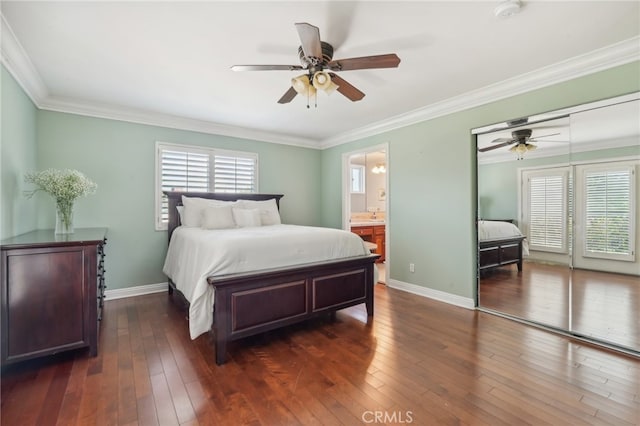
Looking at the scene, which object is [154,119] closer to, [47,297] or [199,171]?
[199,171]

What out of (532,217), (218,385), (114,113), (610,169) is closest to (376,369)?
(218,385)

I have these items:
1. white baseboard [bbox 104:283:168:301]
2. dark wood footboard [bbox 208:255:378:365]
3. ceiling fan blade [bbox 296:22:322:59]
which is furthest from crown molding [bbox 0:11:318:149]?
dark wood footboard [bbox 208:255:378:365]

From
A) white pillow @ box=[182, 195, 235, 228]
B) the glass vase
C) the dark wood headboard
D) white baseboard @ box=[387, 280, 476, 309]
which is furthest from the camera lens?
the dark wood headboard

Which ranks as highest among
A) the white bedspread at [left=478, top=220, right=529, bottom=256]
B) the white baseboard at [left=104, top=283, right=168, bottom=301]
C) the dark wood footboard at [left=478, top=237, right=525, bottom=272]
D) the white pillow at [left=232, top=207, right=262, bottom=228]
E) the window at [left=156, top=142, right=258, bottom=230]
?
the window at [left=156, top=142, right=258, bottom=230]

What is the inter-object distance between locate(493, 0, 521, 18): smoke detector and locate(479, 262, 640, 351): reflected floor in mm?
2385

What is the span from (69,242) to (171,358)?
1214 millimetres

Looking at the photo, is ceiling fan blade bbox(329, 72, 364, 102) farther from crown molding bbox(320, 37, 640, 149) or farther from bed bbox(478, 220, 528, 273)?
bed bbox(478, 220, 528, 273)

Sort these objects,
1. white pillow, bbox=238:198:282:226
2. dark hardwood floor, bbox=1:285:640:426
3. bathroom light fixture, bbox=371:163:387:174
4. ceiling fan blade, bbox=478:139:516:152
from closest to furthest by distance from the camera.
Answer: dark hardwood floor, bbox=1:285:640:426, ceiling fan blade, bbox=478:139:516:152, white pillow, bbox=238:198:282:226, bathroom light fixture, bbox=371:163:387:174

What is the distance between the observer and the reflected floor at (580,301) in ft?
8.45

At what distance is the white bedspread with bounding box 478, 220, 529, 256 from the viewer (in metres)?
3.27

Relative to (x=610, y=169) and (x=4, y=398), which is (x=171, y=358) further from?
(x=610, y=169)

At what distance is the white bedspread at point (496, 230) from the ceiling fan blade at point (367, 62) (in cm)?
230

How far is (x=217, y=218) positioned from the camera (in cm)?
382

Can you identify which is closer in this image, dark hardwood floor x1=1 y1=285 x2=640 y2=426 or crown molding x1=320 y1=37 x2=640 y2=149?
dark hardwood floor x1=1 y1=285 x2=640 y2=426
